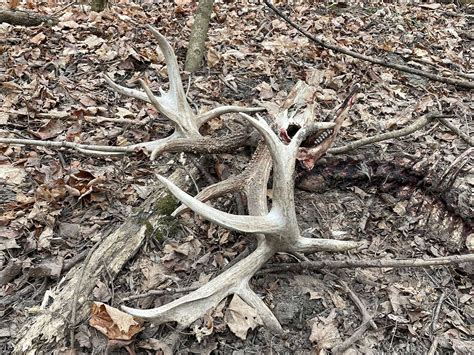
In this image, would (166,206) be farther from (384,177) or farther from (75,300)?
(384,177)

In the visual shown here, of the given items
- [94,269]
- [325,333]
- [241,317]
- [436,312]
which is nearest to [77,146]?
[94,269]

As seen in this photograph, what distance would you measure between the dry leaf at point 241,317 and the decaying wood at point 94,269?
29.3 inches

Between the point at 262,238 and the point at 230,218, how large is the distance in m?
0.35

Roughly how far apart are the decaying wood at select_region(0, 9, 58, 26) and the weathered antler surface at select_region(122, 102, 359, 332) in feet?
14.5

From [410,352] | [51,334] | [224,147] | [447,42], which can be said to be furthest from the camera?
[447,42]

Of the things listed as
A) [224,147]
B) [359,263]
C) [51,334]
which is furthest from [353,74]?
[51,334]

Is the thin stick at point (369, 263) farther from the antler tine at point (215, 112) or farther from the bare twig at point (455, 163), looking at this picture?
the antler tine at point (215, 112)

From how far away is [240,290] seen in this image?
8.41 ft

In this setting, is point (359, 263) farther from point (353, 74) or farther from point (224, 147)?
point (353, 74)

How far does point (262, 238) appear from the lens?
2773 millimetres

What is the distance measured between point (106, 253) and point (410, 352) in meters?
1.88

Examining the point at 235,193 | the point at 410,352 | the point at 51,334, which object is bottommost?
the point at 410,352

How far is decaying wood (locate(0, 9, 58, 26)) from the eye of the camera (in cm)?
568

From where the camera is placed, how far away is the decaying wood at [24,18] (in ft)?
18.6
